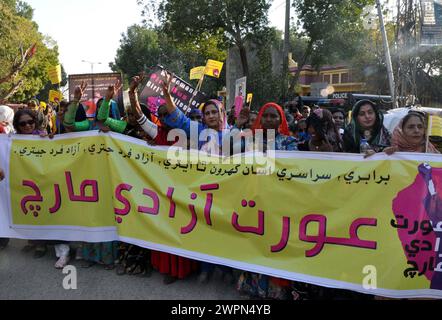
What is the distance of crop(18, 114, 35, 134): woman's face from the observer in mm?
4176

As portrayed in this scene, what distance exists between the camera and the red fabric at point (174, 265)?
3613 mm

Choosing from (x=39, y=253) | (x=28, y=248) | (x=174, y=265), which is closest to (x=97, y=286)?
(x=174, y=265)

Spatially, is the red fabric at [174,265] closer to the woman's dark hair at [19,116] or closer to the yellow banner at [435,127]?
the woman's dark hair at [19,116]

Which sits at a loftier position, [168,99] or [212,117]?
[168,99]

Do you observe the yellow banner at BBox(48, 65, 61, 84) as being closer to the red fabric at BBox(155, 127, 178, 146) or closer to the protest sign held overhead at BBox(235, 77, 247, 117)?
the protest sign held overhead at BBox(235, 77, 247, 117)

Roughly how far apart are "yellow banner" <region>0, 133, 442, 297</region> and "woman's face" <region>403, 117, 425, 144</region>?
1.03 feet

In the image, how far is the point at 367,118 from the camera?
148 inches

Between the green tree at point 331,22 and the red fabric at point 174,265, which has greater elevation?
the green tree at point 331,22

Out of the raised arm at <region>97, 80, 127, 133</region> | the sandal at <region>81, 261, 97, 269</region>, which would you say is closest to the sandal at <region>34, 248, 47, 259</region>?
the sandal at <region>81, 261, 97, 269</region>

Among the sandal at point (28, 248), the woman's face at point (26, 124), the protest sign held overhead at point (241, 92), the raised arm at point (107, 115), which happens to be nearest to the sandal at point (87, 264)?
the sandal at point (28, 248)

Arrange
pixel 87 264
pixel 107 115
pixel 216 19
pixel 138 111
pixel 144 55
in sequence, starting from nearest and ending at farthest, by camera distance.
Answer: pixel 138 111
pixel 87 264
pixel 107 115
pixel 216 19
pixel 144 55

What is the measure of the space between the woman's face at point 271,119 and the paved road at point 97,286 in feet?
4.75

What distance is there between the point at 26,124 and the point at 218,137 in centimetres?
204

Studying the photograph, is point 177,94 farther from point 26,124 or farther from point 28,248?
point 28,248
